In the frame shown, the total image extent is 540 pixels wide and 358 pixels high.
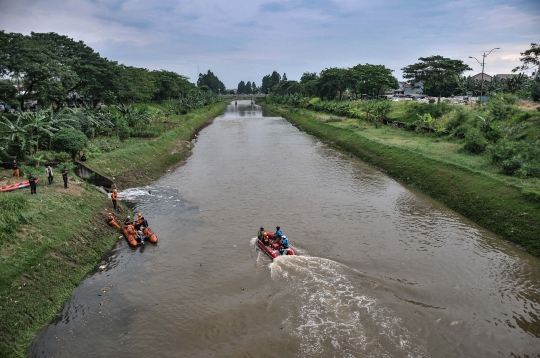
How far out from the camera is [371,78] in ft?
278

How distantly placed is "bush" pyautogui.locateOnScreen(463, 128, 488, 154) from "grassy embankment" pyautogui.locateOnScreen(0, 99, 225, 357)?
30681mm

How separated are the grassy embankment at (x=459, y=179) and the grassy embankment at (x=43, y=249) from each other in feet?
73.0

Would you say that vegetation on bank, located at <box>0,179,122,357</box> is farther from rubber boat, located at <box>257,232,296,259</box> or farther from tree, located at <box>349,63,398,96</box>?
tree, located at <box>349,63,398,96</box>

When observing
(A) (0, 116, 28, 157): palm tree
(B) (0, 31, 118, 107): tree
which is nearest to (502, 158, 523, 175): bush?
(A) (0, 116, 28, 157): palm tree

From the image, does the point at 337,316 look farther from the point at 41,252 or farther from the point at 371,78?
the point at 371,78

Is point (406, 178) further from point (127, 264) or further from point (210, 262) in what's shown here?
point (127, 264)

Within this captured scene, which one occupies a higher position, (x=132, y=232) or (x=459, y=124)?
(x=459, y=124)

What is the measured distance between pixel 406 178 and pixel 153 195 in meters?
21.2

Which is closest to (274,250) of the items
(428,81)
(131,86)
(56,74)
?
(56,74)

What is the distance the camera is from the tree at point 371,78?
275 feet

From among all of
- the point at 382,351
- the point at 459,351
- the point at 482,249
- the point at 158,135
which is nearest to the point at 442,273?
the point at 482,249

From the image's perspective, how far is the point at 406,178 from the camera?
3170 cm

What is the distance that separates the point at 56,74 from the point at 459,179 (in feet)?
127

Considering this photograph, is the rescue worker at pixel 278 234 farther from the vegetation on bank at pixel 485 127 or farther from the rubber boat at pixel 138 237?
the vegetation on bank at pixel 485 127
